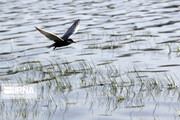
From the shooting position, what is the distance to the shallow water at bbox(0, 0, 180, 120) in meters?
10.0

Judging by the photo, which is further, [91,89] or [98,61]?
[98,61]

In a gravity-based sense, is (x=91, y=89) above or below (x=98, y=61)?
below

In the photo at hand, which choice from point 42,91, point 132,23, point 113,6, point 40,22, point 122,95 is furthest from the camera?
point 113,6

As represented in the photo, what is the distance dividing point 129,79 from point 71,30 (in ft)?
9.50

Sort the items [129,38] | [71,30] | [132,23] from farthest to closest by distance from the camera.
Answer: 1. [132,23]
2. [129,38]
3. [71,30]

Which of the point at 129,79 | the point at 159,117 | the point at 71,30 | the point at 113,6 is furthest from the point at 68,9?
the point at 159,117

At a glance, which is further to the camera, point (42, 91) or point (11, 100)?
point (42, 91)

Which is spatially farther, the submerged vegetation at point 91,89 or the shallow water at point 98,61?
the submerged vegetation at point 91,89

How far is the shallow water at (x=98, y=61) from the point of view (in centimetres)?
1002

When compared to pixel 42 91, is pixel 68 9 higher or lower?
higher

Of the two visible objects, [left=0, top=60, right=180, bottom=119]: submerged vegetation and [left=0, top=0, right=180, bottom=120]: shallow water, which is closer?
[left=0, top=0, right=180, bottom=120]: shallow water

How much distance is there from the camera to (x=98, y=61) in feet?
48.9

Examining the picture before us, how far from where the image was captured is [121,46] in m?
17.0

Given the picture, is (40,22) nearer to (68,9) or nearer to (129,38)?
(68,9)
